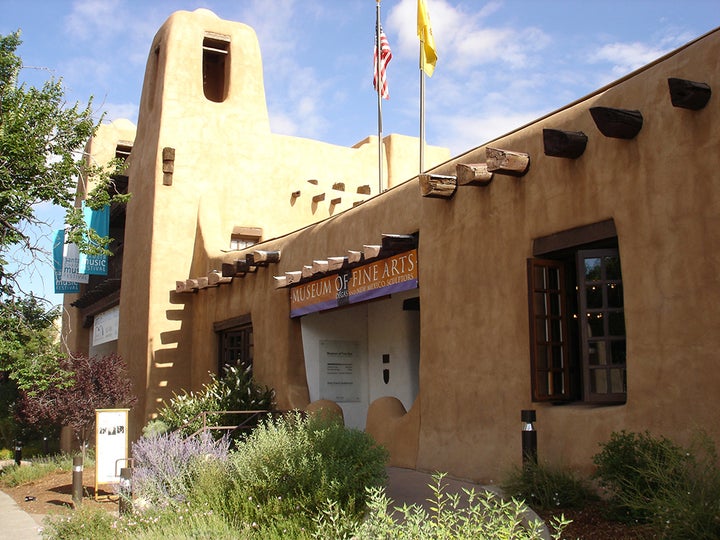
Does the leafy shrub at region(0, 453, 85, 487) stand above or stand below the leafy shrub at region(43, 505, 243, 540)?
below

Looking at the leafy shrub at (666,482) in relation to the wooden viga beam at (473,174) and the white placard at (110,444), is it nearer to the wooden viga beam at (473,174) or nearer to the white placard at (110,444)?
the wooden viga beam at (473,174)

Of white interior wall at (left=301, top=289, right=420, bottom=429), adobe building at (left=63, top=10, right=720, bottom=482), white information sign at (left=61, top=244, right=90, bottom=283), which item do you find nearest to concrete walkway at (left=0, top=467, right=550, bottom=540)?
adobe building at (left=63, top=10, right=720, bottom=482)

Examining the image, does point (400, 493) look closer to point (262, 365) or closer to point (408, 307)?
point (408, 307)

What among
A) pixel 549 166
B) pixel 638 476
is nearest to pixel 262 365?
pixel 549 166

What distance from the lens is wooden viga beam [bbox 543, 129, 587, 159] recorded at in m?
8.98

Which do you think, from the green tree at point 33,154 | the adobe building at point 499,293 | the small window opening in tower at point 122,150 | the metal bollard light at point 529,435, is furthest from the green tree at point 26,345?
the small window opening in tower at point 122,150

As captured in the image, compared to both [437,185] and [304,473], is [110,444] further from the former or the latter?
[437,185]

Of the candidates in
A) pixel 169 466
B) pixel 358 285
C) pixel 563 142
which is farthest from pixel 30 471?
pixel 563 142

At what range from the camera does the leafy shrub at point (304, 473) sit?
7.88 metres

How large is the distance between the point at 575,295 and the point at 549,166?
1.66 meters

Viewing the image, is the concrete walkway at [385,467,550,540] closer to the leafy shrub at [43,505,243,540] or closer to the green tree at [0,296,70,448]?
the leafy shrub at [43,505,243,540]

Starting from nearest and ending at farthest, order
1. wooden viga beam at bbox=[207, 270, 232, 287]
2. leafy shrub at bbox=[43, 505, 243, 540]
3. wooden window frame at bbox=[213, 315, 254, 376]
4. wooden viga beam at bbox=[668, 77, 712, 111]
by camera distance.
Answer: leafy shrub at bbox=[43, 505, 243, 540] < wooden viga beam at bbox=[668, 77, 712, 111] < wooden window frame at bbox=[213, 315, 254, 376] < wooden viga beam at bbox=[207, 270, 232, 287]

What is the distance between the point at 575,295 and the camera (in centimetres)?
1003

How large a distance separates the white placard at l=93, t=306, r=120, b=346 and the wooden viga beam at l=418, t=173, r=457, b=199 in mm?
13998
